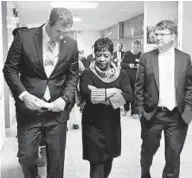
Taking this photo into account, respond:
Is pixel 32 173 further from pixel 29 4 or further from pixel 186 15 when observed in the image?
pixel 29 4

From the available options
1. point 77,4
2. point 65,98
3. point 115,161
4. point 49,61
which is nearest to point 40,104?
point 65,98

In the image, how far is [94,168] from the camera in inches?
102

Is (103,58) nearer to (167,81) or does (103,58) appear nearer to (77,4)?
(167,81)

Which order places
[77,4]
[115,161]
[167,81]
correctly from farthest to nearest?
[77,4] → [115,161] → [167,81]

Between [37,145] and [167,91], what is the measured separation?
1.15m

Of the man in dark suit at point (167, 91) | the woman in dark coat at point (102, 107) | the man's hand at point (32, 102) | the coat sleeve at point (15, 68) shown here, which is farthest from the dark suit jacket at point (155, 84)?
the coat sleeve at point (15, 68)

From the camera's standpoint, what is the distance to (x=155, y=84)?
2.75 metres

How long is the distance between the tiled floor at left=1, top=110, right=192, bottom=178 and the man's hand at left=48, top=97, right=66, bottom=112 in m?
1.34

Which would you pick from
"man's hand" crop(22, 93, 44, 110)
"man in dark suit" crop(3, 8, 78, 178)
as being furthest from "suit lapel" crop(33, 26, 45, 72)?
"man's hand" crop(22, 93, 44, 110)

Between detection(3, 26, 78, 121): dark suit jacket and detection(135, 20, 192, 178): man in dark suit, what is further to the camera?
detection(135, 20, 192, 178): man in dark suit

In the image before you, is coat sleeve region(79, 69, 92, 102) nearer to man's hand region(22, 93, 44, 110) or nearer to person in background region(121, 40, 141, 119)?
man's hand region(22, 93, 44, 110)

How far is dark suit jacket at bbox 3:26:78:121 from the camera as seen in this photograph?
90.2 inches

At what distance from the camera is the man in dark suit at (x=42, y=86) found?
228 cm

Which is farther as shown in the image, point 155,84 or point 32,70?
point 155,84
